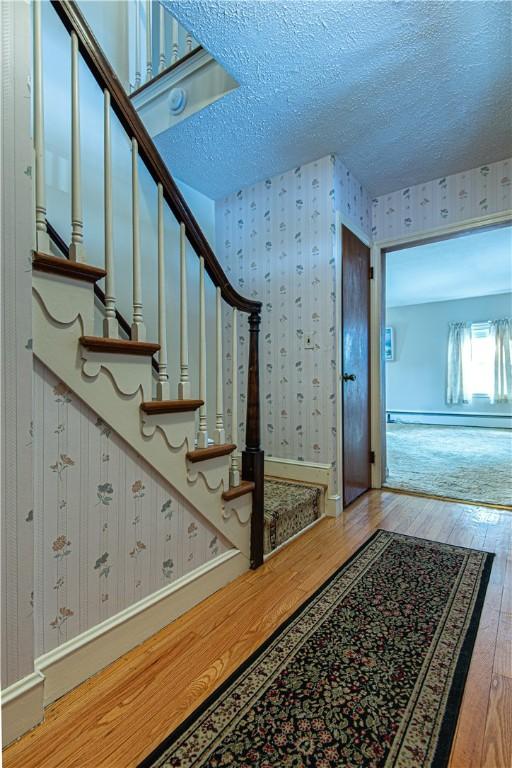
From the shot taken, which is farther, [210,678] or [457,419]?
[457,419]

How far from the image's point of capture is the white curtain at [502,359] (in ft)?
22.6

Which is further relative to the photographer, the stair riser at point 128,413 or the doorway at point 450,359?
the doorway at point 450,359

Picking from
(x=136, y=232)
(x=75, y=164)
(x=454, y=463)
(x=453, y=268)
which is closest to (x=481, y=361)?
(x=453, y=268)

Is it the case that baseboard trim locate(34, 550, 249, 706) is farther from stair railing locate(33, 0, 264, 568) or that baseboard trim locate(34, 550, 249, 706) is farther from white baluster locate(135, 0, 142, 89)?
white baluster locate(135, 0, 142, 89)

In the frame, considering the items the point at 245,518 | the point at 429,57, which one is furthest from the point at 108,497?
the point at 429,57

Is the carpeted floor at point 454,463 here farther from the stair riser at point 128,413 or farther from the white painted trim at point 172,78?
the white painted trim at point 172,78

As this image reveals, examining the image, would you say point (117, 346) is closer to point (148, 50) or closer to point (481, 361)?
point (148, 50)

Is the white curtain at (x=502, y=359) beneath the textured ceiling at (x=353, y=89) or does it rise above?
beneath

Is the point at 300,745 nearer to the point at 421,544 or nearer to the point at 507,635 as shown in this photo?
the point at 507,635

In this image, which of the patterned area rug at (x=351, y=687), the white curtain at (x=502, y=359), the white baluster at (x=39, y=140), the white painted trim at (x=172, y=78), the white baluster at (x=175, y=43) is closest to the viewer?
the patterned area rug at (x=351, y=687)

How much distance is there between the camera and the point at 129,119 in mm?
1247

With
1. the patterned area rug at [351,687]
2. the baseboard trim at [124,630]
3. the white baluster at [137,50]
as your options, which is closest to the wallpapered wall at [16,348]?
the baseboard trim at [124,630]

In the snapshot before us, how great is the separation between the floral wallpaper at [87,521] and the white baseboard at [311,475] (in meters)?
1.32

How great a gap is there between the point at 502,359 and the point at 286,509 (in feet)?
22.2
